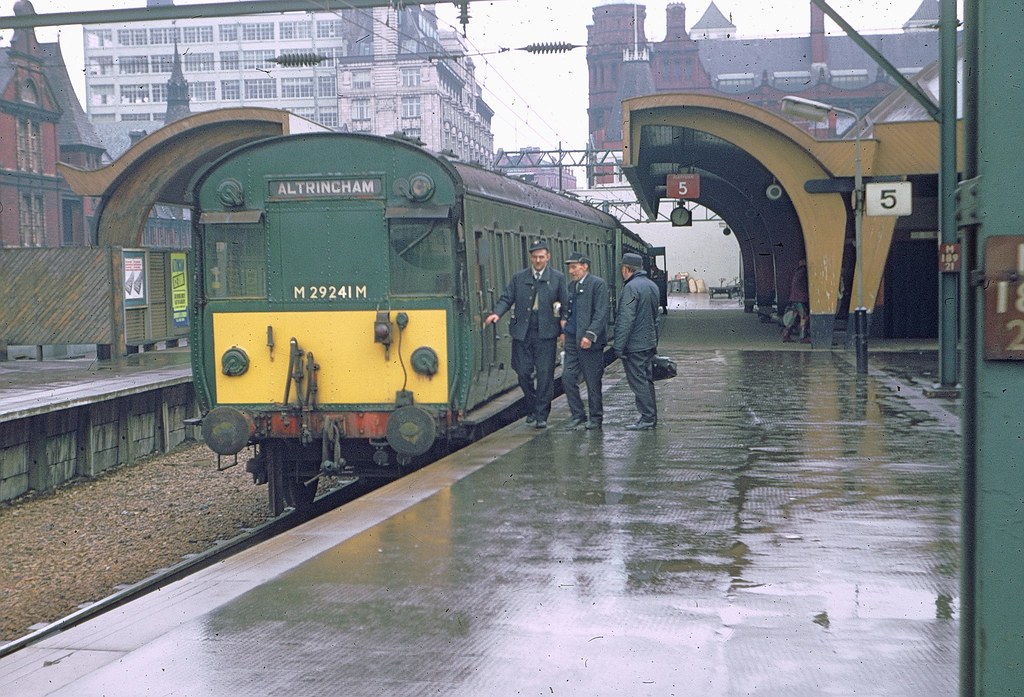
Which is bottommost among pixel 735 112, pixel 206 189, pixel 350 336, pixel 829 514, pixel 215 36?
pixel 829 514

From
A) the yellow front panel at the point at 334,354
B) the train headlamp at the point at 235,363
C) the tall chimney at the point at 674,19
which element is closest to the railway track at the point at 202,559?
the yellow front panel at the point at 334,354

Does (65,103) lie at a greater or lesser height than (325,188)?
greater

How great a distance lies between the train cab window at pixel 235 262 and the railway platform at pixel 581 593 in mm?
2330

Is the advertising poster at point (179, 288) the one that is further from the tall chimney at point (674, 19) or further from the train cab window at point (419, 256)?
the tall chimney at point (674, 19)

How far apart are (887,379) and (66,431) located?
11.4 metres

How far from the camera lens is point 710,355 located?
2434cm

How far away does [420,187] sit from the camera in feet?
35.9

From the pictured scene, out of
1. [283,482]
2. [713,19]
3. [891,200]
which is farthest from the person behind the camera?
[713,19]

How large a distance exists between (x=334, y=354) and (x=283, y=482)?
1.55 meters

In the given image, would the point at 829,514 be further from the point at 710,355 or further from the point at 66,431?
the point at 710,355

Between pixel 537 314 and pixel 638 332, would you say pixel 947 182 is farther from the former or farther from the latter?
pixel 537 314

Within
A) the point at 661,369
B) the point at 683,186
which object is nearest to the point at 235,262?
the point at 661,369

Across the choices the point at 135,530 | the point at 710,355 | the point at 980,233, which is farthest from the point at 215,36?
the point at 980,233

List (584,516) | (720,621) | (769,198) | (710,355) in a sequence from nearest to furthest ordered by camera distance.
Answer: (720,621) → (584,516) → (710,355) → (769,198)
